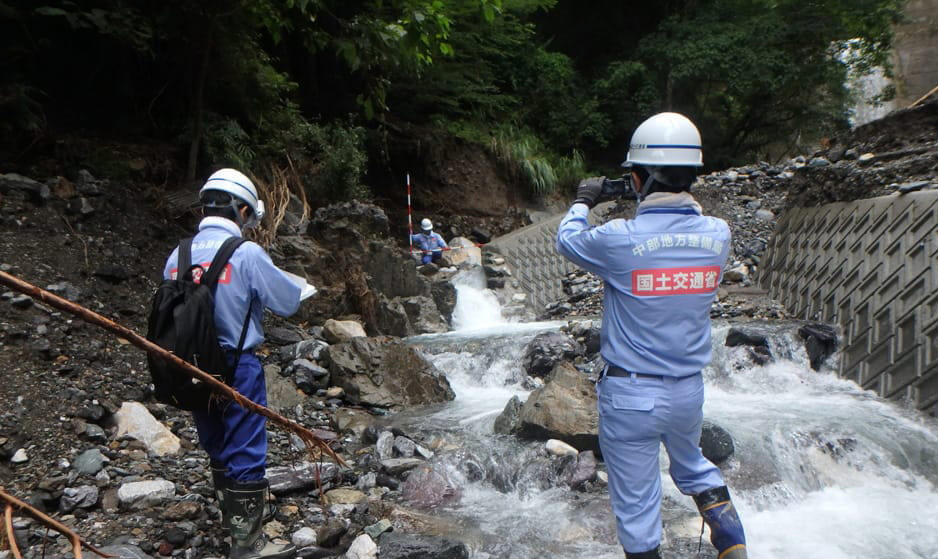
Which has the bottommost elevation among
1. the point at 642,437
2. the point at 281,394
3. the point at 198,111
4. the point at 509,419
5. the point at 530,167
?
the point at 509,419

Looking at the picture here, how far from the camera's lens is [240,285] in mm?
3055

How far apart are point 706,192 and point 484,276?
5.12 m

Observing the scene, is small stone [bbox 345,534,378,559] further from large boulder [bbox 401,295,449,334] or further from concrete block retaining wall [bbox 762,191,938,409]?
large boulder [bbox 401,295,449,334]

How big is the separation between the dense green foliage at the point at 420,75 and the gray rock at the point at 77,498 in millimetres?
4113

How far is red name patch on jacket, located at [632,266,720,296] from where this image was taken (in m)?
2.65

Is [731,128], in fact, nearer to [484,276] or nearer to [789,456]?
[484,276]

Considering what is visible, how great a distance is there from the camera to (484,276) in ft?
40.1

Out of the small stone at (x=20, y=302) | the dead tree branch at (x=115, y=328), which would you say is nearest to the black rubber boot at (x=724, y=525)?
the dead tree branch at (x=115, y=328)

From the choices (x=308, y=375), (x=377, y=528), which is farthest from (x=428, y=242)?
(x=377, y=528)

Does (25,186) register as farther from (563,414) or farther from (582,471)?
(582,471)

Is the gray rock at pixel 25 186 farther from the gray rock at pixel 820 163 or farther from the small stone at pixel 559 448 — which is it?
the gray rock at pixel 820 163

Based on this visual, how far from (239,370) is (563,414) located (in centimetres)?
280

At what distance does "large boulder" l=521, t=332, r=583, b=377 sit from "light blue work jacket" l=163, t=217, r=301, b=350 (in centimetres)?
480

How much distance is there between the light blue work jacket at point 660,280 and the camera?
264 centimetres
